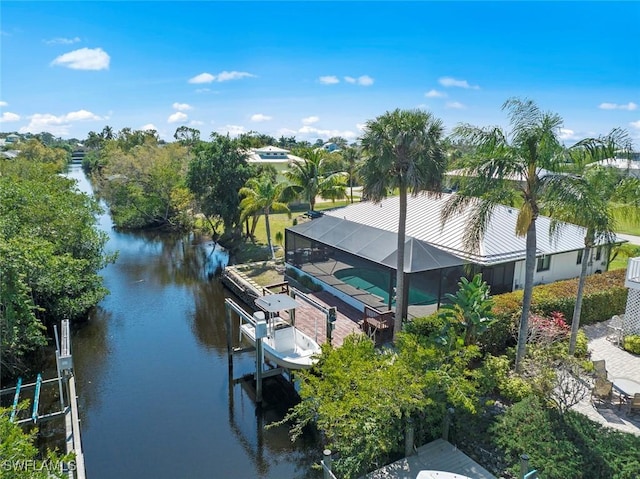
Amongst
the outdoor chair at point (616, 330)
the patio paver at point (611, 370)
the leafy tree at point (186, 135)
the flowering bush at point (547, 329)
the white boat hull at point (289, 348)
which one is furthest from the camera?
the leafy tree at point (186, 135)

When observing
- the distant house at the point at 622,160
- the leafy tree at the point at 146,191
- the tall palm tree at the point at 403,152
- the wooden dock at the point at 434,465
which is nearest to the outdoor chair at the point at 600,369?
the wooden dock at the point at 434,465

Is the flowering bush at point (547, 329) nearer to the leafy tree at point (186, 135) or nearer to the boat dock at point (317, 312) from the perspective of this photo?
the boat dock at point (317, 312)

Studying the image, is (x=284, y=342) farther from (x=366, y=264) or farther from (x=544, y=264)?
(x=544, y=264)

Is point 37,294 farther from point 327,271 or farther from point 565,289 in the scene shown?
point 565,289

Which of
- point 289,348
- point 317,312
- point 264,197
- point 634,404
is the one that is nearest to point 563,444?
point 634,404

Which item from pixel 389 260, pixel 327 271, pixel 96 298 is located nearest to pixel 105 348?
pixel 96 298
